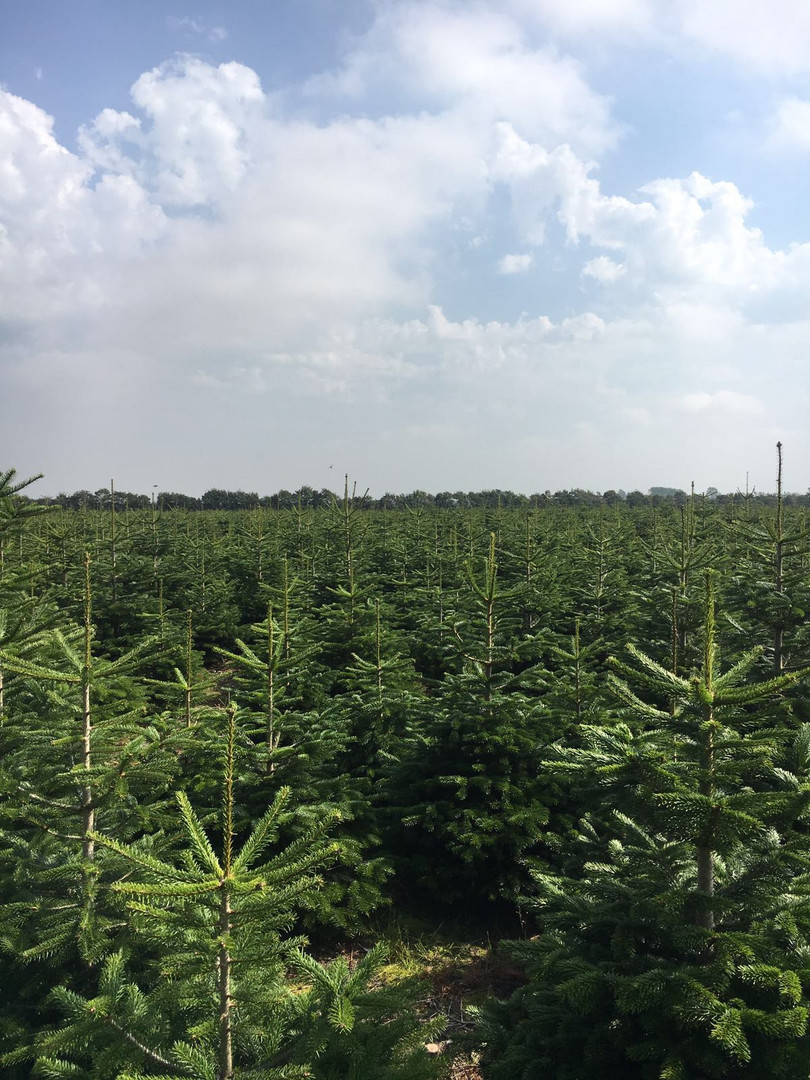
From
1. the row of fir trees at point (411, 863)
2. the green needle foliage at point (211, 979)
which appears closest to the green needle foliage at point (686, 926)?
the row of fir trees at point (411, 863)

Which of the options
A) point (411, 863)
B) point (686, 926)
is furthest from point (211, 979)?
point (411, 863)

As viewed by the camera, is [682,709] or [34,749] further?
[34,749]

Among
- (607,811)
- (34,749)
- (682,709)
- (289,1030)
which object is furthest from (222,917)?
(607,811)

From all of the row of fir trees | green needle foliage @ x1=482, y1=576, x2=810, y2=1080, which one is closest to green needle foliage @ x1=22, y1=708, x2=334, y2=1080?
the row of fir trees

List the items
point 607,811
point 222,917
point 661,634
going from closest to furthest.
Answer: point 222,917
point 607,811
point 661,634

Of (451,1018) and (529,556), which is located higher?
(529,556)

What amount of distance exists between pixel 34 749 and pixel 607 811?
473cm

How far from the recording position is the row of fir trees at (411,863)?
2.72 meters

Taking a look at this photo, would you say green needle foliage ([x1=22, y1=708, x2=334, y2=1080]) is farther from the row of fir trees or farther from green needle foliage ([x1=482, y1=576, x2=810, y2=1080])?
green needle foliage ([x1=482, y1=576, x2=810, y2=1080])

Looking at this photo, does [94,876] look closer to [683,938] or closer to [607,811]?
[683,938]

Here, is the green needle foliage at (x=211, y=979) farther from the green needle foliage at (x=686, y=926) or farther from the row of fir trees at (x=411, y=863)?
the green needle foliage at (x=686, y=926)

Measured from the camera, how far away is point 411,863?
624 cm

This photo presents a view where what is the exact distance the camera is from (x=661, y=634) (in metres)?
9.94

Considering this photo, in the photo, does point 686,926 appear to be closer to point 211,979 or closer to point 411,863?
point 211,979
